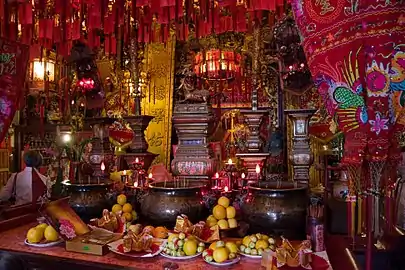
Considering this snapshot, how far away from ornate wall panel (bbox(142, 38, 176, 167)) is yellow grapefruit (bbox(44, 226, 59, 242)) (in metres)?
4.49

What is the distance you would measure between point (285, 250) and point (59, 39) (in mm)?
2862

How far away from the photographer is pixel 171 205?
6.07 ft

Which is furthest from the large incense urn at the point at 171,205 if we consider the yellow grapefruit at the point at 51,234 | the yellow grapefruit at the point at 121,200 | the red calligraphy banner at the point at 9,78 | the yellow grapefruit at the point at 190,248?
the red calligraphy banner at the point at 9,78

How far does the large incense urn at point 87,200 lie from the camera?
2105 millimetres

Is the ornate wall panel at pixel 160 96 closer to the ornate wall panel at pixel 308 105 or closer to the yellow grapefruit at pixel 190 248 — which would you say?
the ornate wall panel at pixel 308 105

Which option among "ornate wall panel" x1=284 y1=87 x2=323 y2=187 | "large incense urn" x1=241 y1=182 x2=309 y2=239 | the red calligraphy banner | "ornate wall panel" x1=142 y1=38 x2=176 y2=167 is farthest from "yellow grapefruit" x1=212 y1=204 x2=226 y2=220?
"ornate wall panel" x1=142 y1=38 x2=176 y2=167

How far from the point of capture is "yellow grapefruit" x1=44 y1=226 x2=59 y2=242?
1.67 meters

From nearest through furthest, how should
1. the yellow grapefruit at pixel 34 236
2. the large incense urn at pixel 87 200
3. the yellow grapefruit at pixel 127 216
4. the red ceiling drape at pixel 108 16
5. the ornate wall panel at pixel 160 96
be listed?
the yellow grapefruit at pixel 34 236, the yellow grapefruit at pixel 127 216, the large incense urn at pixel 87 200, the red ceiling drape at pixel 108 16, the ornate wall panel at pixel 160 96

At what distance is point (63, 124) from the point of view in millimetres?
7352

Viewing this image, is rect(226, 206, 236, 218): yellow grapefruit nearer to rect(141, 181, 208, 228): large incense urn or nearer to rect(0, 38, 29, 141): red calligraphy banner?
rect(141, 181, 208, 228): large incense urn

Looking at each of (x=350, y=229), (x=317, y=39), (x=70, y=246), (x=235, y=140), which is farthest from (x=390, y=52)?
(x=235, y=140)

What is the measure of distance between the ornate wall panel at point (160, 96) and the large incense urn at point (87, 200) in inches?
158

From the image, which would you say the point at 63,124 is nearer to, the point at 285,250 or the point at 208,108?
the point at 208,108

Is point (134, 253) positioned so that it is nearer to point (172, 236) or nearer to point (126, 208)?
point (172, 236)
